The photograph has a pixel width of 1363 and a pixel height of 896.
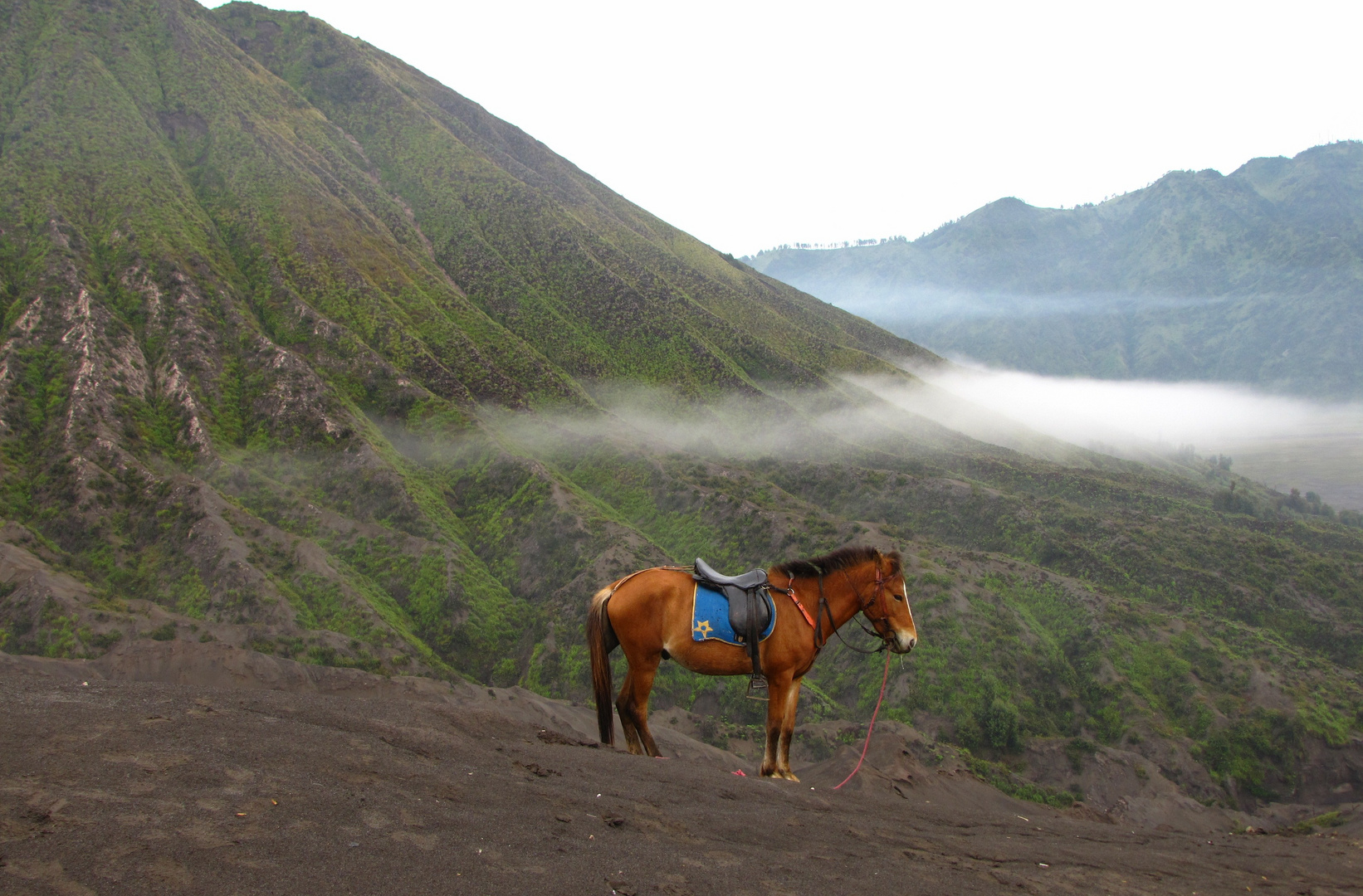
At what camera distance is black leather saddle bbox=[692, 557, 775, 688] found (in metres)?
9.70

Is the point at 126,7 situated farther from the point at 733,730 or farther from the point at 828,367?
the point at 733,730

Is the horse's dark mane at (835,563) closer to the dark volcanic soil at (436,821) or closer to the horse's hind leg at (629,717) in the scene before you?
the horse's hind leg at (629,717)

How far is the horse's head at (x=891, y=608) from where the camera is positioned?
1048 cm

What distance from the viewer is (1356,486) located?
520 feet

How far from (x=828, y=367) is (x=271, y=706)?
87.2 metres

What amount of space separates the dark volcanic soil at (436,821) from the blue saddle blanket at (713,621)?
5.92 ft

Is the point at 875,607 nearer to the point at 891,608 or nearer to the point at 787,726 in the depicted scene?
the point at 891,608

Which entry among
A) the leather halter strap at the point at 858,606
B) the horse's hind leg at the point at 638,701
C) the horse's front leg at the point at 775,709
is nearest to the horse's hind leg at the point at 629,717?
the horse's hind leg at the point at 638,701

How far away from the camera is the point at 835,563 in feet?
34.9

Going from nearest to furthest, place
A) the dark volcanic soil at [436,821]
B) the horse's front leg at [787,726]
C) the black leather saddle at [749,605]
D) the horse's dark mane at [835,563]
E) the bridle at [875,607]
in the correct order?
the dark volcanic soil at [436,821]
the black leather saddle at [749,605]
the horse's front leg at [787,726]
the bridle at [875,607]
the horse's dark mane at [835,563]

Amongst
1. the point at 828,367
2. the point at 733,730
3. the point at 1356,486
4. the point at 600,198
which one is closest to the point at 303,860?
the point at 733,730

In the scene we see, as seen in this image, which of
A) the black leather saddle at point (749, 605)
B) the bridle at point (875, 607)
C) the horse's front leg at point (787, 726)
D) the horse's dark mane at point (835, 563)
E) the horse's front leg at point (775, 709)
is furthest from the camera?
the horse's dark mane at point (835, 563)

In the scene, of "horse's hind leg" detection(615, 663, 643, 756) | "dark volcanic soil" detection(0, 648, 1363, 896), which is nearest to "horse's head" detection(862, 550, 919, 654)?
"dark volcanic soil" detection(0, 648, 1363, 896)

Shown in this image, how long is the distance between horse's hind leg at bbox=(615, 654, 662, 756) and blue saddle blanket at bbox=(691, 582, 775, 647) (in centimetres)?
Result: 76
